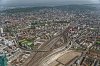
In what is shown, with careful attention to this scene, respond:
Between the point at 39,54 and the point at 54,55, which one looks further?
the point at 39,54

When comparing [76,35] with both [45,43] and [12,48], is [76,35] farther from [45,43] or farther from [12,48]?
[12,48]

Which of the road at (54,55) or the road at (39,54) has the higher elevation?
the road at (54,55)

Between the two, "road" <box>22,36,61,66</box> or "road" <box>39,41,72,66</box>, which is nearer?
"road" <box>39,41,72,66</box>

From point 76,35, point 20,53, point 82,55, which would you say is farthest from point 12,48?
point 76,35

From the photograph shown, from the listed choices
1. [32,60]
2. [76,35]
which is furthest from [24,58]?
[76,35]

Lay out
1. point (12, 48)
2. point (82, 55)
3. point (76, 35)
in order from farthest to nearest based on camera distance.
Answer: point (76, 35), point (12, 48), point (82, 55)

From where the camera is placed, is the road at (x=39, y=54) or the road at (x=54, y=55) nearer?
the road at (x=54, y=55)

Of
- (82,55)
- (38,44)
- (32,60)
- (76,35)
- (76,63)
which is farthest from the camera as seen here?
(76,35)

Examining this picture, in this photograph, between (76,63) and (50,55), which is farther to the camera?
(50,55)

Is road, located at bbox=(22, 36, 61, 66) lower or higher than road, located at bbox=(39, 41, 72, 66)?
lower
